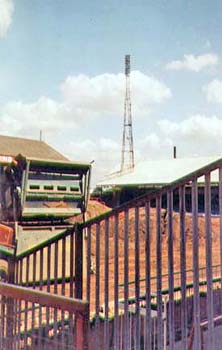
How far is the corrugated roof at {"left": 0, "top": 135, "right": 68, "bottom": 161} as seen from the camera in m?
18.1

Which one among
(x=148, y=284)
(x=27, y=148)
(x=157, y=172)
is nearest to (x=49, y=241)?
(x=148, y=284)

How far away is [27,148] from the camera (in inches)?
793

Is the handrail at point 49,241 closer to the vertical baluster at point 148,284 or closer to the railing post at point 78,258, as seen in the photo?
the railing post at point 78,258

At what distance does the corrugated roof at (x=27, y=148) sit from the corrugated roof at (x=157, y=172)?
9.63 ft

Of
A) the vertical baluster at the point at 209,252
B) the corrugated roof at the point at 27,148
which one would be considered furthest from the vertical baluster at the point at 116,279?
the corrugated roof at the point at 27,148

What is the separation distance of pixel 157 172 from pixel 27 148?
6.04 metres

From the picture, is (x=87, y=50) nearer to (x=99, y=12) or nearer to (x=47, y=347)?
(x=99, y=12)

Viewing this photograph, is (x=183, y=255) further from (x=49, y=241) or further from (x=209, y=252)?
(x=49, y=241)

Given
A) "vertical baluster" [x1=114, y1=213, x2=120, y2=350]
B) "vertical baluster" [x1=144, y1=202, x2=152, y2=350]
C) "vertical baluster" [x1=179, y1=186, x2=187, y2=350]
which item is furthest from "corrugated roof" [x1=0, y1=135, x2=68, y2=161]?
"vertical baluster" [x1=179, y1=186, x2=187, y2=350]

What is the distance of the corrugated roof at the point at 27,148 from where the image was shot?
1809cm

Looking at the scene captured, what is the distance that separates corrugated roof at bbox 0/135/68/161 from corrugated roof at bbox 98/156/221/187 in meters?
2.94

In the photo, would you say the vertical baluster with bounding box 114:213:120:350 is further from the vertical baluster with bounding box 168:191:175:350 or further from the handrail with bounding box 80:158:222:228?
the vertical baluster with bounding box 168:191:175:350

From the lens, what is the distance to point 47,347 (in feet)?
7.44

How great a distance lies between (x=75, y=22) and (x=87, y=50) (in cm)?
29
